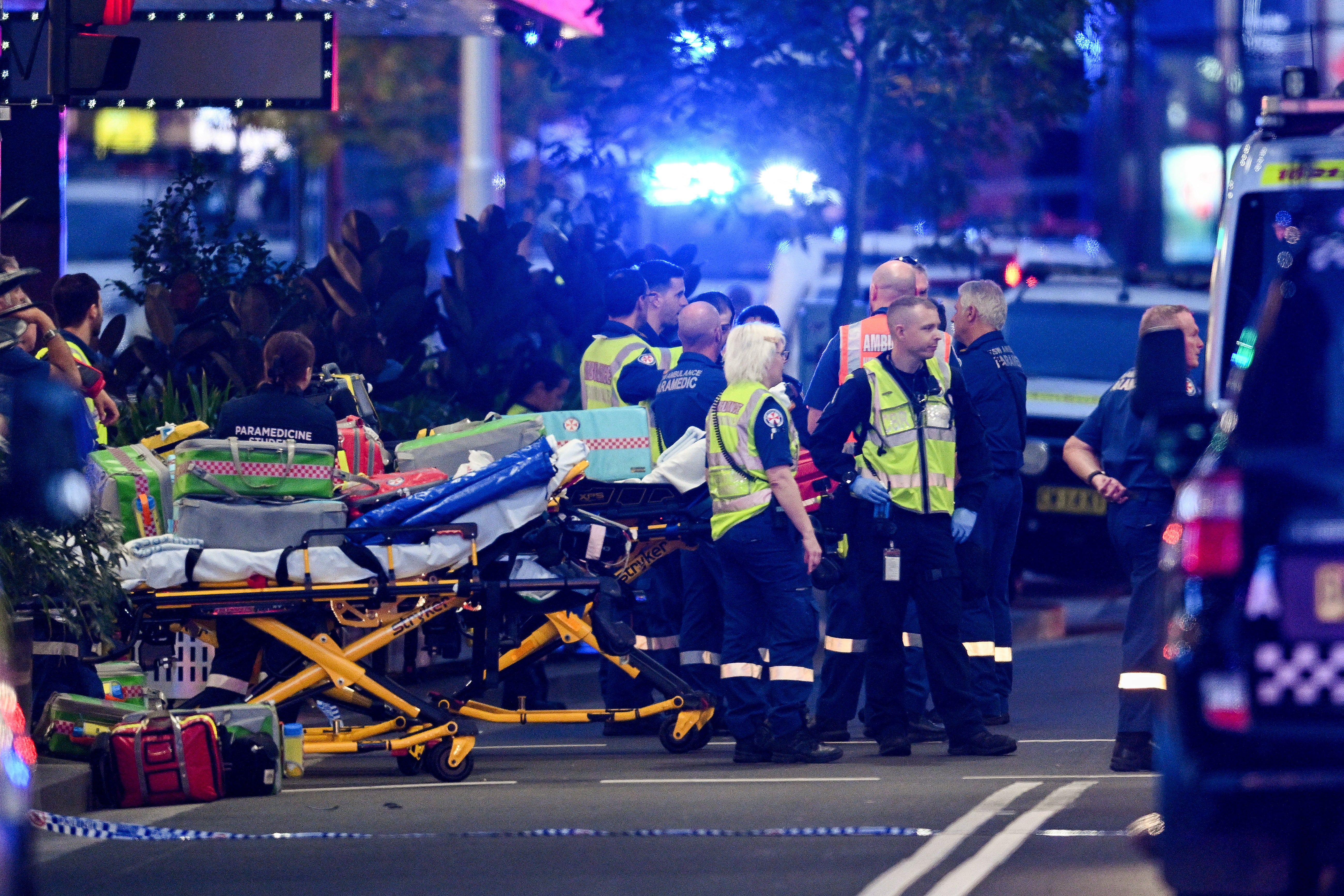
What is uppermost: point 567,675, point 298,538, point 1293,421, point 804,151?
point 804,151

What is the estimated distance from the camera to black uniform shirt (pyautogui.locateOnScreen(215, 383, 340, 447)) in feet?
30.5

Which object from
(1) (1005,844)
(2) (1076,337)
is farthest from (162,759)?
(2) (1076,337)

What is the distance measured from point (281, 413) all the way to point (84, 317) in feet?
7.48

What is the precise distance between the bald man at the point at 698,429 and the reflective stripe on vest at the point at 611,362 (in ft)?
1.85

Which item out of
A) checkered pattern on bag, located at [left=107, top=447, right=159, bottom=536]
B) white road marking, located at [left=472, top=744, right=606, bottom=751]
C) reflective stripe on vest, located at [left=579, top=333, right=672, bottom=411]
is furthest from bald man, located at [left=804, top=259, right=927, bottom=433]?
checkered pattern on bag, located at [left=107, top=447, right=159, bottom=536]

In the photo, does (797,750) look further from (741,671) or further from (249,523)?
(249,523)

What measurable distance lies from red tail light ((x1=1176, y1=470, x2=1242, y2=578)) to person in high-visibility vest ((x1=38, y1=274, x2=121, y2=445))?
7063mm

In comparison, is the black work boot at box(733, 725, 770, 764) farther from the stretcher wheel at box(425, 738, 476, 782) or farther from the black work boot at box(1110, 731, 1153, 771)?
the black work boot at box(1110, 731, 1153, 771)

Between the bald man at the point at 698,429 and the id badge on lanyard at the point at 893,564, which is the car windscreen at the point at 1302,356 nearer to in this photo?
the id badge on lanyard at the point at 893,564

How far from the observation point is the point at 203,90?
12.4 m

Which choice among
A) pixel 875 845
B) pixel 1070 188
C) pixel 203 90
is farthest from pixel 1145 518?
pixel 1070 188

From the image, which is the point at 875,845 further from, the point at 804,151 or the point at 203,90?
the point at 804,151

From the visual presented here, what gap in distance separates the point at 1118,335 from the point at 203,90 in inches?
303

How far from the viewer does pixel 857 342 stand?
1037cm
